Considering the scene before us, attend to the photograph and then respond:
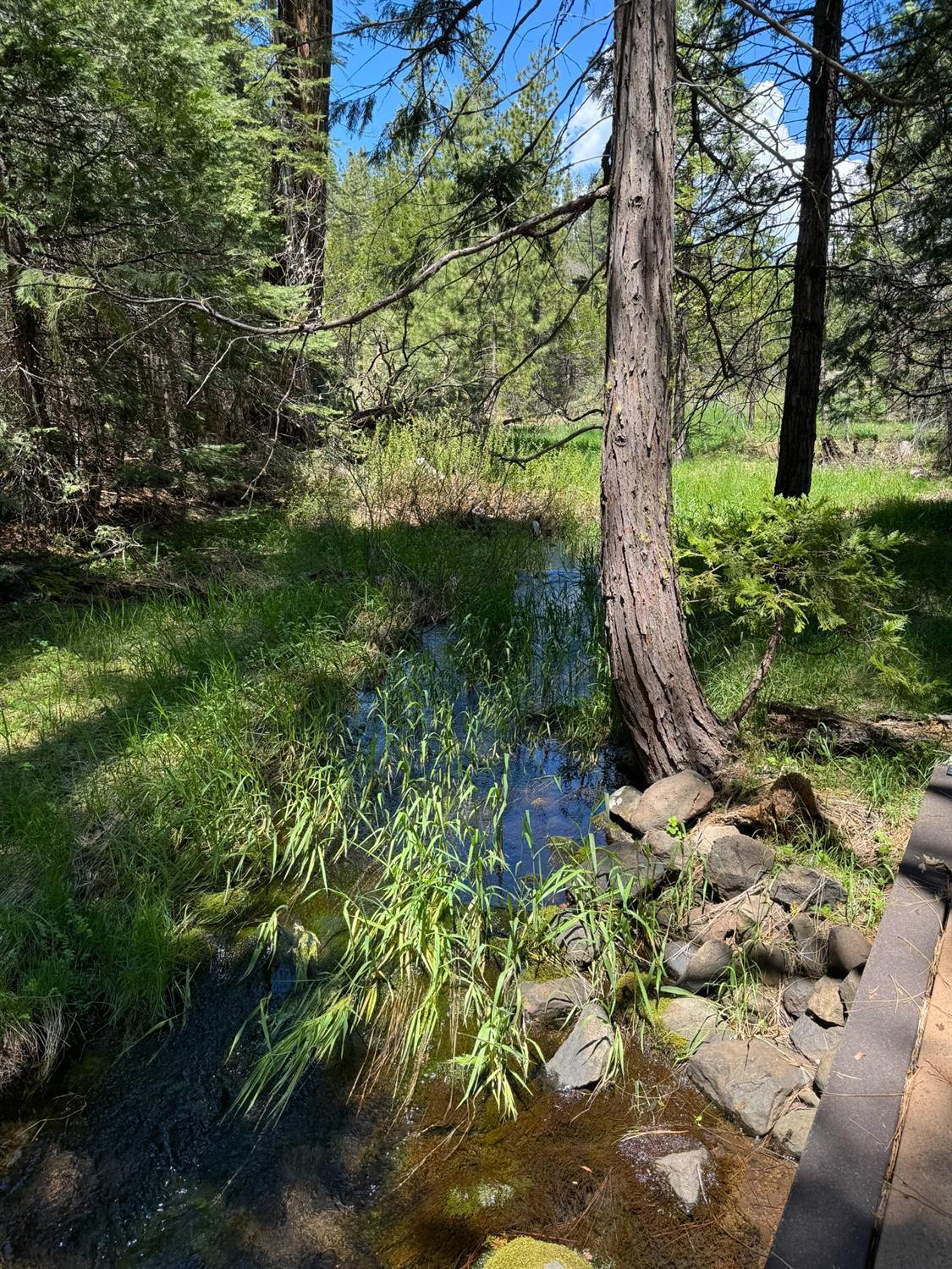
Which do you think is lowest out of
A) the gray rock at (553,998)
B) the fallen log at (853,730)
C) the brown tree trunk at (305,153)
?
the gray rock at (553,998)

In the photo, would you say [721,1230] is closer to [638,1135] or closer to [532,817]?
[638,1135]

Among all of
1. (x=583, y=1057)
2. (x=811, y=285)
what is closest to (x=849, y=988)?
(x=583, y=1057)

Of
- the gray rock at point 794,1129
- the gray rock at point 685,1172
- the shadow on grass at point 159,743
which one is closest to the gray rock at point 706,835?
the gray rock at point 794,1129

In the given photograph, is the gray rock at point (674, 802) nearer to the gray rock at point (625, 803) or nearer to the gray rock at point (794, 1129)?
the gray rock at point (625, 803)

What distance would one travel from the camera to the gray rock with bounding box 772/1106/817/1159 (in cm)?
231

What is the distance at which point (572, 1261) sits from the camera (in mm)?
2049

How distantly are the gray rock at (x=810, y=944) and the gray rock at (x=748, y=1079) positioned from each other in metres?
0.35

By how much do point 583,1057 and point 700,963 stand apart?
0.58 meters

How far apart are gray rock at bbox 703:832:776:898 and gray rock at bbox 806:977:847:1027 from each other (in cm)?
50

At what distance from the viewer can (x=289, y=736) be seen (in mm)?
4531

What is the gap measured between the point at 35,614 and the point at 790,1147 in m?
5.75

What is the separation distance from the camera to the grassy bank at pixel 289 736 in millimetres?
3053

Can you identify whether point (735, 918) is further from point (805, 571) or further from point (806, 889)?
point (805, 571)

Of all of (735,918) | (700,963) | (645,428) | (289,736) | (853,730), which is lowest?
(700,963)
